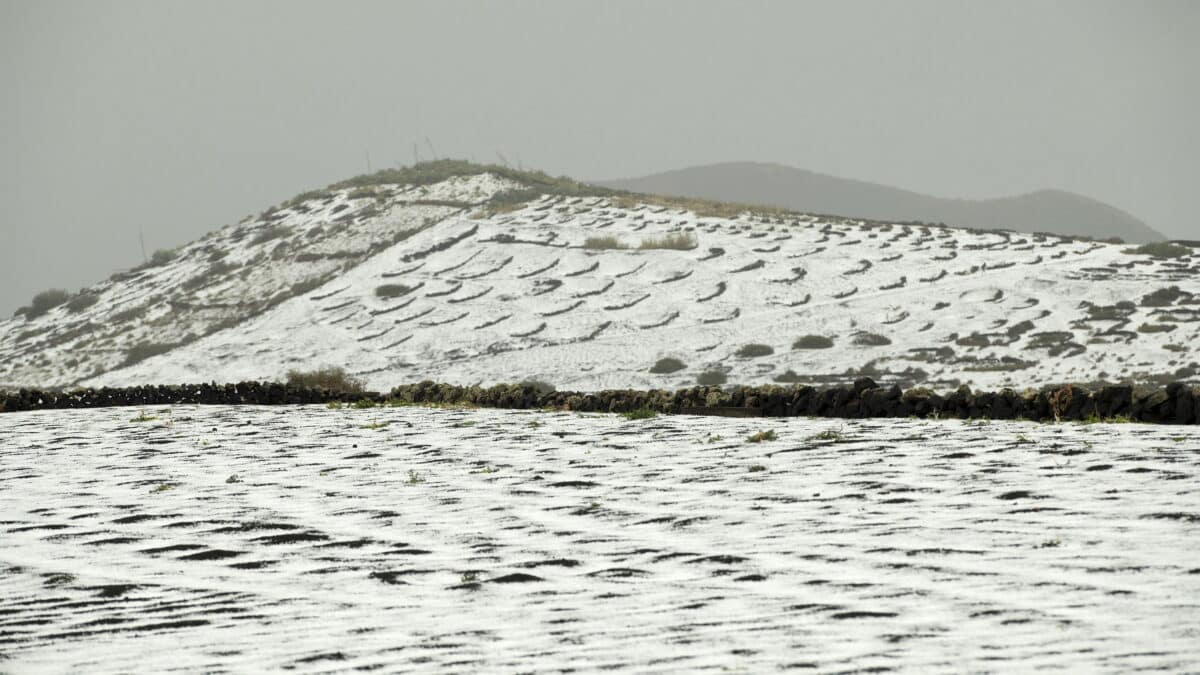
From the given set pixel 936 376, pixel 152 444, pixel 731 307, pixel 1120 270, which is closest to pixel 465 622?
pixel 152 444

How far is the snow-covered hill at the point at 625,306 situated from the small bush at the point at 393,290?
76 mm

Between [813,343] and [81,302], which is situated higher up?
[81,302]

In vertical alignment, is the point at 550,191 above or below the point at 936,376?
A: above

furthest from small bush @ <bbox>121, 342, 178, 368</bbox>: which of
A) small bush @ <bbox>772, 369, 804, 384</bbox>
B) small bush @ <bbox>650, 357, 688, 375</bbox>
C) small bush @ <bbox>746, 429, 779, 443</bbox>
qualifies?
small bush @ <bbox>746, 429, 779, 443</bbox>

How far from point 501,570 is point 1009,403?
24.4 feet

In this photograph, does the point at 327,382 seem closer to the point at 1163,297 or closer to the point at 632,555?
the point at 632,555

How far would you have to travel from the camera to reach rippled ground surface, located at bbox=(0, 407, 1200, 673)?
5375 millimetres

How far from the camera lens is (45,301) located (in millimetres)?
52531

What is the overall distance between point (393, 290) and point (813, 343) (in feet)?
52.6

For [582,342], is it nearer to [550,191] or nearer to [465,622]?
[550,191]

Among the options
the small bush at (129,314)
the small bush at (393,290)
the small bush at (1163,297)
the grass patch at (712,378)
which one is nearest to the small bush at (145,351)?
the small bush at (129,314)

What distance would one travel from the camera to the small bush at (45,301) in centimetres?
5128

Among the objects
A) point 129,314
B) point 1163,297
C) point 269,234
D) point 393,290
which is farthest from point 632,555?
point 269,234

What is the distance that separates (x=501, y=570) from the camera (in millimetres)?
7027
